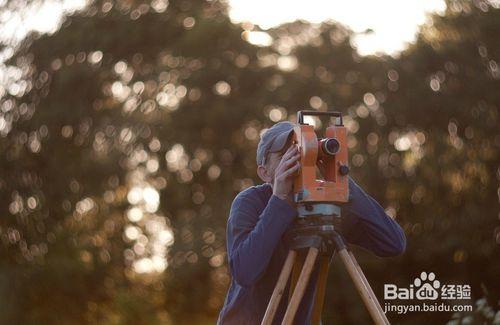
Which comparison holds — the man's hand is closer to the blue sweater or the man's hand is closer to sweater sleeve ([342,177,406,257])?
the blue sweater

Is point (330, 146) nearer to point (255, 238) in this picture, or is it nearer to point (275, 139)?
point (275, 139)

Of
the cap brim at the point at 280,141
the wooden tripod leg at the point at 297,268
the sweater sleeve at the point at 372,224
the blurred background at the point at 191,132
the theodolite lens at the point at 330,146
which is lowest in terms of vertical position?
the wooden tripod leg at the point at 297,268

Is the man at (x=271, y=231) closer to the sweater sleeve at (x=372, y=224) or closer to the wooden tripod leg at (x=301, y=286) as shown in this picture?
the sweater sleeve at (x=372, y=224)

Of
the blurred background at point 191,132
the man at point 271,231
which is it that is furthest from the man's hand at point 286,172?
the blurred background at point 191,132

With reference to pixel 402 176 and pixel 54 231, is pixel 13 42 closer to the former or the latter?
pixel 54 231

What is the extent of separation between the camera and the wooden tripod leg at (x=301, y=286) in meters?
2.77

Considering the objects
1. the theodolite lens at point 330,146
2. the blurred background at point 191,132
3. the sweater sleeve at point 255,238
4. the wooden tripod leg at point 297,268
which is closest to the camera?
the sweater sleeve at point 255,238

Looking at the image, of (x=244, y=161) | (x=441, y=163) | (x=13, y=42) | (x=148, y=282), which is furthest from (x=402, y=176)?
(x=13, y=42)

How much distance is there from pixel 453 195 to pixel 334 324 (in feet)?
7.27

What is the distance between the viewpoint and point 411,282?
945 cm

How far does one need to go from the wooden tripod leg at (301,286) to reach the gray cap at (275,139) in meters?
0.36

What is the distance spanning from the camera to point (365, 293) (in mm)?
2824

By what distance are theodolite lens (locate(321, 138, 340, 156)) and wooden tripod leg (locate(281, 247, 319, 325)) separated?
1.02 ft

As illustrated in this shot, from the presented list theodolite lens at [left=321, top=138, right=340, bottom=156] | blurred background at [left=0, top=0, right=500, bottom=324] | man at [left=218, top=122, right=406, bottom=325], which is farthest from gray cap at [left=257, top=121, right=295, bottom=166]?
blurred background at [left=0, top=0, right=500, bottom=324]
